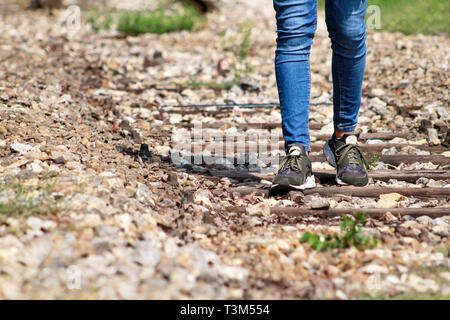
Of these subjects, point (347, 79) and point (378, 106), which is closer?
point (347, 79)

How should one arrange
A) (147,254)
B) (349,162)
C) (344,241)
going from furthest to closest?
(349,162) → (344,241) → (147,254)

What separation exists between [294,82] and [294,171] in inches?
20.4

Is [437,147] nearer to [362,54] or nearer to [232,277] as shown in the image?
[362,54]

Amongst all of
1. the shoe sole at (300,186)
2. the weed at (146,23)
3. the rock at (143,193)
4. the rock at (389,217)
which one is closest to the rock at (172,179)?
the rock at (143,193)

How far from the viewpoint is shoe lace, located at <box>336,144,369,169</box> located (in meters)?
3.48

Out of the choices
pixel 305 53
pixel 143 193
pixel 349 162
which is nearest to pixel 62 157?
pixel 143 193

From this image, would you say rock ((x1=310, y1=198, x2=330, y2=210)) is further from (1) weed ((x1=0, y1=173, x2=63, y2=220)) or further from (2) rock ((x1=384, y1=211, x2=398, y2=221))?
(1) weed ((x1=0, y1=173, x2=63, y2=220))

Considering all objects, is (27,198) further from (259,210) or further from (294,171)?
(294,171)

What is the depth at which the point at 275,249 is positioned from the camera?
245 centimetres

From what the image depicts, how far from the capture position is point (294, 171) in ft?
10.7

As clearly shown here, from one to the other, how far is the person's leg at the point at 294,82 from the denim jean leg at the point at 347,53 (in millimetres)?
136
